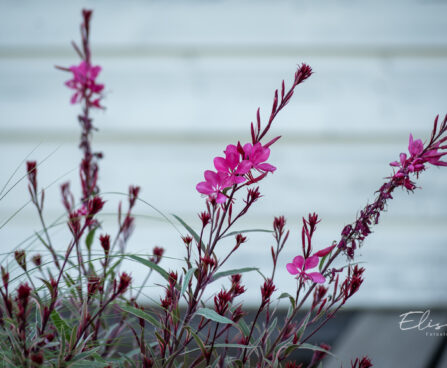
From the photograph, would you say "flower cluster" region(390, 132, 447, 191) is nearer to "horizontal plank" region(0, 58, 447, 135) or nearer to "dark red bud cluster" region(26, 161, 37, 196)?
"dark red bud cluster" region(26, 161, 37, 196)

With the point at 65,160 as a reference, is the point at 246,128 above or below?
above

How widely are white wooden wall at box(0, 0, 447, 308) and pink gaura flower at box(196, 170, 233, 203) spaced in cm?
97

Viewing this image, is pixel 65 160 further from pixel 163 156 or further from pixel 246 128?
pixel 246 128

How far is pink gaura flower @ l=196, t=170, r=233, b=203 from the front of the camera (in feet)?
1.25

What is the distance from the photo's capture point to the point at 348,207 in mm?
1421

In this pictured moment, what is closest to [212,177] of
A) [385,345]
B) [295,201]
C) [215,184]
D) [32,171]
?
[215,184]

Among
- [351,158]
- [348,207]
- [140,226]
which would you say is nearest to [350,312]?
[348,207]

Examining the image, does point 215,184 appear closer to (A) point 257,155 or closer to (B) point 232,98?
(A) point 257,155

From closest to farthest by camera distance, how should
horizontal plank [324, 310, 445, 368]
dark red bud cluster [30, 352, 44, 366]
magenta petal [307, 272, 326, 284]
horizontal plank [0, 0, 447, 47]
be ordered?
dark red bud cluster [30, 352, 44, 366]
magenta petal [307, 272, 326, 284]
horizontal plank [324, 310, 445, 368]
horizontal plank [0, 0, 447, 47]

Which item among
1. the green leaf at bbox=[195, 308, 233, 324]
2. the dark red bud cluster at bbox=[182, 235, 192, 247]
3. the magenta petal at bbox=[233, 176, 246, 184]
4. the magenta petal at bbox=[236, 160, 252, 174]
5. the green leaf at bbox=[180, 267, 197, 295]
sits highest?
the magenta petal at bbox=[236, 160, 252, 174]

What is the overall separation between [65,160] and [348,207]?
818 millimetres

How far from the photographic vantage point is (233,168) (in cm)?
38

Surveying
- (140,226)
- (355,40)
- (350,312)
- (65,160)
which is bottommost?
(350,312)

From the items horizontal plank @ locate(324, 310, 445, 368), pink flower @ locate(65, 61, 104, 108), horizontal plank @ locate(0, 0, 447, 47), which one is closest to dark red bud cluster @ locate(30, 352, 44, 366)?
pink flower @ locate(65, 61, 104, 108)
